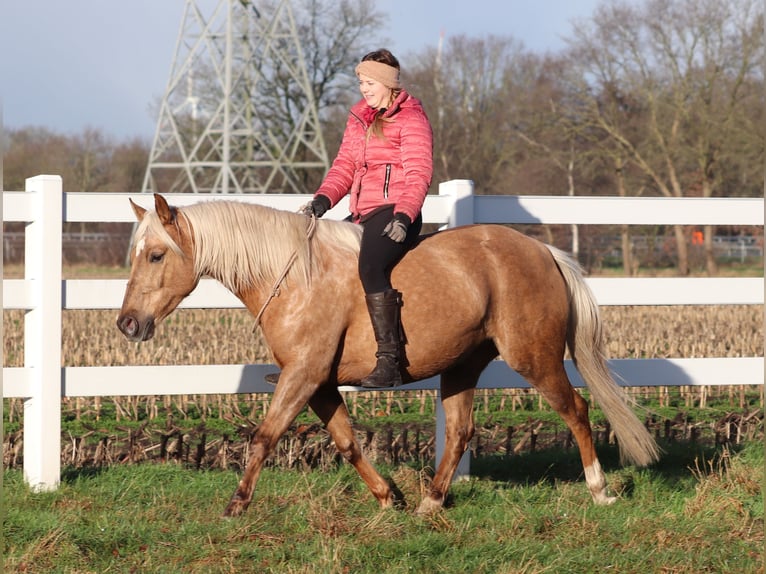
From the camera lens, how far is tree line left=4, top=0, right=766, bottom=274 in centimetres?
3428

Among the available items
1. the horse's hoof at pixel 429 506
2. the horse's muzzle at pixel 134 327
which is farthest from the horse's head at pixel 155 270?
the horse's hoof at pixel 429 506

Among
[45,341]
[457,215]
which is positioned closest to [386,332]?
[457,215]

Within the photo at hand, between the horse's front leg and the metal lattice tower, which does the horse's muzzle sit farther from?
the metal lattice tower

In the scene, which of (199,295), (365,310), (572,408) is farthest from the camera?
(199,295)

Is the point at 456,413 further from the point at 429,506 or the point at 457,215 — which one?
the point at 457,215

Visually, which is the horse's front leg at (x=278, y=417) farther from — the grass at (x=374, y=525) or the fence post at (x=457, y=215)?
the fence post at (x=457, y=215)

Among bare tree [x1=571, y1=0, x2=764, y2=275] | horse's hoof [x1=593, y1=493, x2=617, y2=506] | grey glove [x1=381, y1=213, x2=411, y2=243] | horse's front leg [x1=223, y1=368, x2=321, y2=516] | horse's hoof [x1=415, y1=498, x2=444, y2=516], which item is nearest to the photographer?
horse's front leg [x1=223, y1=368, x2=321, y2=516]

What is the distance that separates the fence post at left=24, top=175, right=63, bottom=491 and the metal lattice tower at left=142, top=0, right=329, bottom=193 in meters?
31.8

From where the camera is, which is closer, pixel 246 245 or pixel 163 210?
pixel 163 210

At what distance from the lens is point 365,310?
530cm

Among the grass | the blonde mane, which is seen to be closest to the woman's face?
the blonde mane

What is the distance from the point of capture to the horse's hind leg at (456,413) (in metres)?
5.72

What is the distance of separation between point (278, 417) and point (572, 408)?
1.80 metres

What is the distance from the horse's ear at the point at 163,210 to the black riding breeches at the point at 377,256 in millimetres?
983
